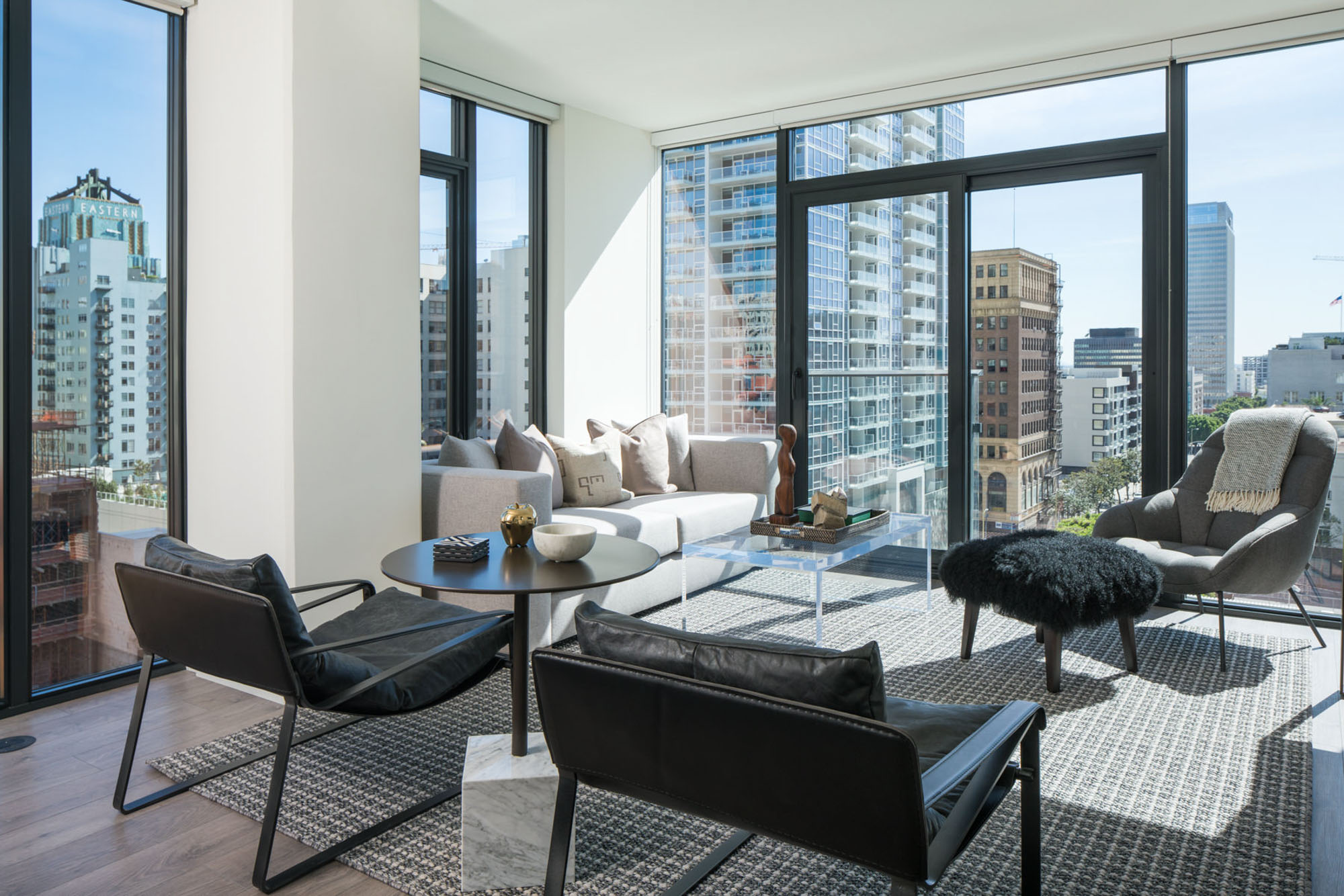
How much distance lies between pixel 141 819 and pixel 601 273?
12.9 ft

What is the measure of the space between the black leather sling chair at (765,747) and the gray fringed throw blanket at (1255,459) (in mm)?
2710

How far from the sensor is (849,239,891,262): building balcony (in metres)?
5.31

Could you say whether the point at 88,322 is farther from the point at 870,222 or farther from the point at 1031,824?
the point at 870,222

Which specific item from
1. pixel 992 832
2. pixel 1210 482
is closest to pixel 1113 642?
pixel 1210 482

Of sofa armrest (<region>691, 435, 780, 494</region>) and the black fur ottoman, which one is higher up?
sofa armrest (<region>691, 435, 780, 494</region>)

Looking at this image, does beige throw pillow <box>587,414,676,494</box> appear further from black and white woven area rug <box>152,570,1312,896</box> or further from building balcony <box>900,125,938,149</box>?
building balcony <box>900,125,938,149</box>

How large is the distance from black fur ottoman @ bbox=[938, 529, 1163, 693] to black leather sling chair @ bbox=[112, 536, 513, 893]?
5.58 feet

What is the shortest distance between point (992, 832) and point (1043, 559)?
1215 millimetres

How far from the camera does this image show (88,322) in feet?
10.7

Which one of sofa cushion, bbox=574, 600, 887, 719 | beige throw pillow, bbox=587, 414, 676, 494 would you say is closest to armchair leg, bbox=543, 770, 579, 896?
sofa cushion, bbox=574, 600, 887, 719

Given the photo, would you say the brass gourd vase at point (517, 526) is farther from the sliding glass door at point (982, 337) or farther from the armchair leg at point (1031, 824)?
the sliding glass door at point (982, 337)

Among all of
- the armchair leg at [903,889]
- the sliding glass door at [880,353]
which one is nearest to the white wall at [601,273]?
the sliding glass door at [880,353]

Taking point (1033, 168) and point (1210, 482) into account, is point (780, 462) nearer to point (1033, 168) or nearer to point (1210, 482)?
point (1210, 482)

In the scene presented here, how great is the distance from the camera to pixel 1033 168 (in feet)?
15.8
